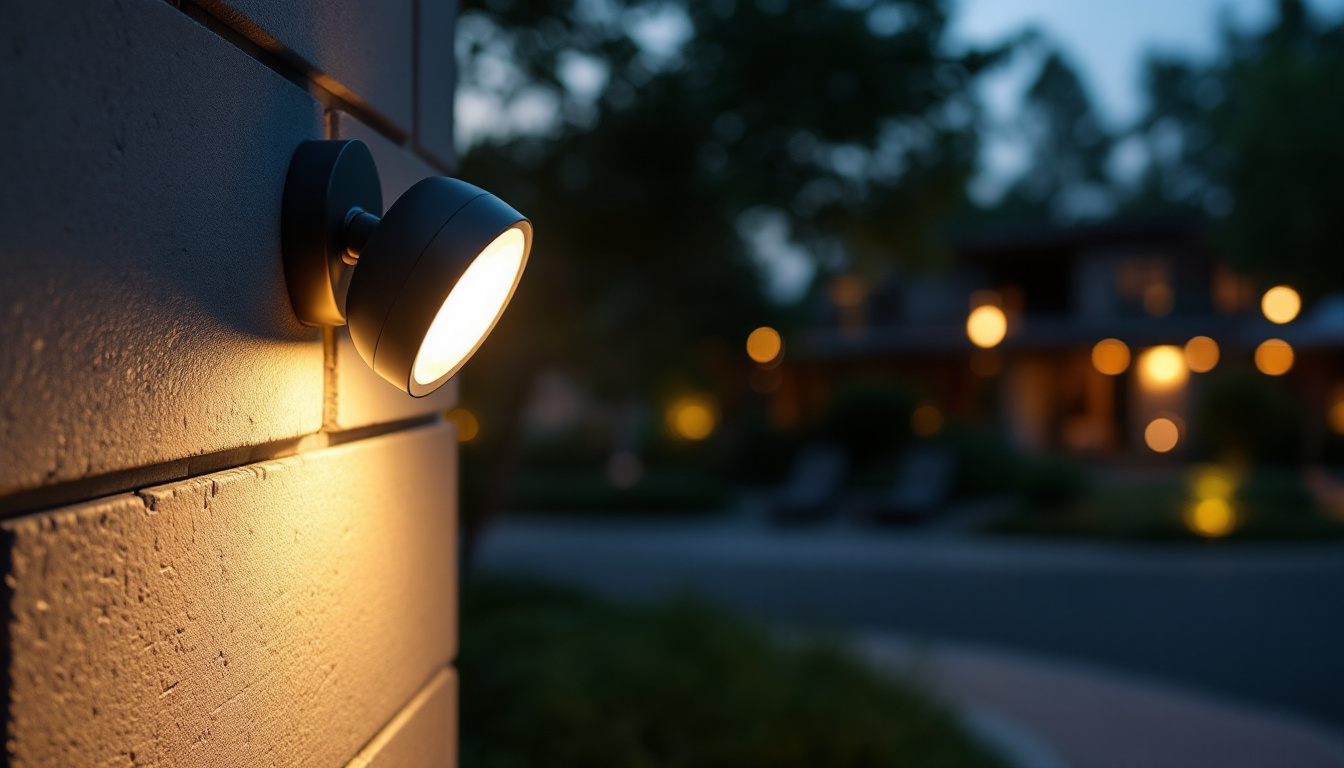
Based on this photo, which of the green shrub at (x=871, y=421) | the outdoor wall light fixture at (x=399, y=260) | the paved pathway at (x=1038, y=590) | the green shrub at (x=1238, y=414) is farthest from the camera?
the green shrub at (x=871, y=421)

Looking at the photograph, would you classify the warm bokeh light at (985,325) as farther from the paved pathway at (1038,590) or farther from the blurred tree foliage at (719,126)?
the blurred tree foliage at (719,126)

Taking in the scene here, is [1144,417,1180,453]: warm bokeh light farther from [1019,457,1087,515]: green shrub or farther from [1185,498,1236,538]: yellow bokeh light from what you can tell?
[1185,498,1236,538]: yellow bokeh light

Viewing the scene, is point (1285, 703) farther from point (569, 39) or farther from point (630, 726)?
Result: point (569, 39)

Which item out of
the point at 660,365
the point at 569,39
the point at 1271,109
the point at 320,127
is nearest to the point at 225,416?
the point at 320,127

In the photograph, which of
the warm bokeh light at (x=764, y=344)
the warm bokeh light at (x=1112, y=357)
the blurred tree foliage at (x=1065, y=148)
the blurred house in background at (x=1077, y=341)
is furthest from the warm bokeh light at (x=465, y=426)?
the blurred tree foliage at (x=1065, y=148)

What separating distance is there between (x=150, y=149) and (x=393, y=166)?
33.1 inches

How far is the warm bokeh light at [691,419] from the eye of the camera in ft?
79.1

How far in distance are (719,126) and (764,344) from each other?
15.5m

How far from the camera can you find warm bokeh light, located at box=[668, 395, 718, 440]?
79.1ft

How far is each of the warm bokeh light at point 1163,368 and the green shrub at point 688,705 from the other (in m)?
20.9

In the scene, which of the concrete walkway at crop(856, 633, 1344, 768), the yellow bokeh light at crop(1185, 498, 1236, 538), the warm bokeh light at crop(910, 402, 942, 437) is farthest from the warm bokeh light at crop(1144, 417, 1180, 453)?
the concrete walkway at crop(856, 633, 1344, 768)

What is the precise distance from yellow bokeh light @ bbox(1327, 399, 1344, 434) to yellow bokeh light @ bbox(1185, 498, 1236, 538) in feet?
43.0

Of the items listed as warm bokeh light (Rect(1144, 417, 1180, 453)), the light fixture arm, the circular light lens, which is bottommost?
warm bokeh light (Rect(1144, 417, 1180, 453))

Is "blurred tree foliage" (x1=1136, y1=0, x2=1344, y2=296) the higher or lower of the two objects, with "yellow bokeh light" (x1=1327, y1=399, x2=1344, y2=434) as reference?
higher
